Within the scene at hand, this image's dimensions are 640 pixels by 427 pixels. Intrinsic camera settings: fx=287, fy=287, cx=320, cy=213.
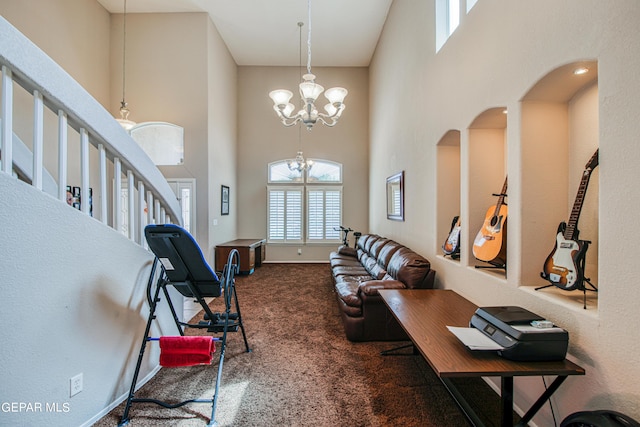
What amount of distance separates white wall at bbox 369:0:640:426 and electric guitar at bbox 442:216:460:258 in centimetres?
11

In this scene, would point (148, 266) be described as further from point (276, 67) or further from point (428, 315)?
point (276, 67)

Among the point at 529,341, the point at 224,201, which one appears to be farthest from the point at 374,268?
the point at 224,201

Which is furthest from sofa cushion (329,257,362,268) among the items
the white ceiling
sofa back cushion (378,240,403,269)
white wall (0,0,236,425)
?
the white ceiling

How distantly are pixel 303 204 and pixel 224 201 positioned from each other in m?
2.06

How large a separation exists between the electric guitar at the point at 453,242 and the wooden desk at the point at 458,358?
621 millimetres

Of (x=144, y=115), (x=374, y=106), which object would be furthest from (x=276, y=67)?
(x=144, y=115)

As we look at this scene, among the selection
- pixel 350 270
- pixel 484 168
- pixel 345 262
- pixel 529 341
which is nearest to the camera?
pixel 529 341

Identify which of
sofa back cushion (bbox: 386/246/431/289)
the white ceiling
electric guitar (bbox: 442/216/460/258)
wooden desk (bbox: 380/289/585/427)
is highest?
the white ceiling

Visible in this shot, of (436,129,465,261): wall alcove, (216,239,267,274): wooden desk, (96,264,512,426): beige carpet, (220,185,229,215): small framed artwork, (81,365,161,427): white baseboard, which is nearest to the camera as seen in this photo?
(81,365,161,427): white baseboard

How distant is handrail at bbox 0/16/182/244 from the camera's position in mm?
1404

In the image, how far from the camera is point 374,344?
3002mm

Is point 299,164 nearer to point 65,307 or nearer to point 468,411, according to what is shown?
point 65,307

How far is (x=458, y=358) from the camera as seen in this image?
1420 mm

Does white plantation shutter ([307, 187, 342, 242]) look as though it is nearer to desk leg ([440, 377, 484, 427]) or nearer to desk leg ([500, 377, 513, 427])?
desk leg ([440, 377, 484, 427])
